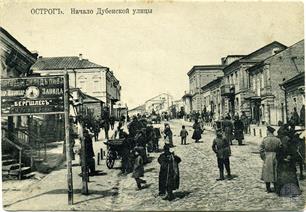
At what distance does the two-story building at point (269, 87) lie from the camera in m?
15.3

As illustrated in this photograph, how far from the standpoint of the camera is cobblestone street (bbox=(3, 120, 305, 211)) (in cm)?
927

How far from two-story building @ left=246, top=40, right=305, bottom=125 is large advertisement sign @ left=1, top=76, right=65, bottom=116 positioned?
26.8ft

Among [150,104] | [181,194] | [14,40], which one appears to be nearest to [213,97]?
[150,104]

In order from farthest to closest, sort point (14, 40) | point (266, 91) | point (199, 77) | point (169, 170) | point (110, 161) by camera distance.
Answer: point (266, 91), point (199, 77), point (110, 161), point (14, 40), point (169, 170)

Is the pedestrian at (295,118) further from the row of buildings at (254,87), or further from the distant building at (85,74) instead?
the distant building at (85,74)

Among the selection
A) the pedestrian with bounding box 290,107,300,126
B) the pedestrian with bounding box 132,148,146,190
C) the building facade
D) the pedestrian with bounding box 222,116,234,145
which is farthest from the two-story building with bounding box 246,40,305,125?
the pedestrian with bounding box 132,148,146,190

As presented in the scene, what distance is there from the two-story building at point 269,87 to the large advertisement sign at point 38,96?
321 inches

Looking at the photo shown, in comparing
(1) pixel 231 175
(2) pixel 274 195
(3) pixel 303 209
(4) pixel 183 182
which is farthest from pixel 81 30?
(3) pixel 303 209

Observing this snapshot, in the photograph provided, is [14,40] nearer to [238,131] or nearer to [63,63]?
[63,63]

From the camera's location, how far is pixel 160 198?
9461 mm

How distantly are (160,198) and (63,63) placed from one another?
463 centimetres

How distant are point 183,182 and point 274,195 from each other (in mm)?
2224

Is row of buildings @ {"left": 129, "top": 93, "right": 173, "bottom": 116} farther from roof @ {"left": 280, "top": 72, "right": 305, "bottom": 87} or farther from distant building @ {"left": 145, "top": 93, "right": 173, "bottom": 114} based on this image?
roof @ {"left": 280, "top": 72, "right": 305, "bottom": 87}

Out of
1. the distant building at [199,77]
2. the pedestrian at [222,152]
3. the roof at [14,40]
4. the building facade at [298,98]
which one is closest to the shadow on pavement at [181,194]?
the pedestrian at [222,152]
